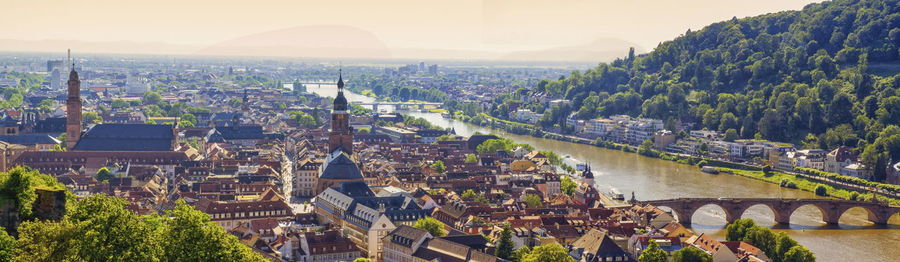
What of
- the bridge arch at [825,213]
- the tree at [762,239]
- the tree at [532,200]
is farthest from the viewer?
the bridge arch at [825,213]

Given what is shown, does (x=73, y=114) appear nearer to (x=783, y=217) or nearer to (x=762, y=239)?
(x=783, y=217)

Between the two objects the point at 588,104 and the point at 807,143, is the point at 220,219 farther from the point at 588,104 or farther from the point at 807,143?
the point at 588,104

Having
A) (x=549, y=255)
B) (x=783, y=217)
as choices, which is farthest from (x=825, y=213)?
(x=549, y=255)

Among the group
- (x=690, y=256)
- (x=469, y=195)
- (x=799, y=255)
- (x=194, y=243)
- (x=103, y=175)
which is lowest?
(x=103, y=175)

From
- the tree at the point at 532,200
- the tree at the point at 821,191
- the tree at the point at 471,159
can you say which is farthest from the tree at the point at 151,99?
the tree at the point at 532,200

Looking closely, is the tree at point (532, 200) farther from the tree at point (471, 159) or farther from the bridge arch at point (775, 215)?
the tree at point (471, 159)

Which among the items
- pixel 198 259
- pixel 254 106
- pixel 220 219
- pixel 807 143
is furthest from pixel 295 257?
pixel 254 106
